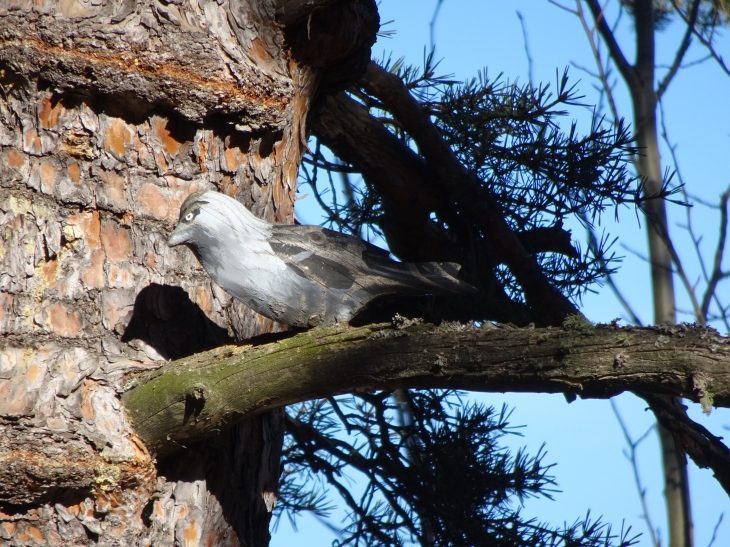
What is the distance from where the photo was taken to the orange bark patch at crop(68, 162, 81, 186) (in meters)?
1.73

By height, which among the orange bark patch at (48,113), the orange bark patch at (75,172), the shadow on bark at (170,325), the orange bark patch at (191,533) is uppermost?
the orange bark patch at (48,113)

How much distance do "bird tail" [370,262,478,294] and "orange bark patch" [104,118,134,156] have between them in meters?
0.79

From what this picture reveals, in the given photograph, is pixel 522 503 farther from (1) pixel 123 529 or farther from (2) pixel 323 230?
(1) pixel 123 529

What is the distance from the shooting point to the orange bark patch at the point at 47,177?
5.57ft

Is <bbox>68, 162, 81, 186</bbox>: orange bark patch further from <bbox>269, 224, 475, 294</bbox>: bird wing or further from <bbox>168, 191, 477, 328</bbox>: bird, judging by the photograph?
<bbox>269, 224, 475, 294</bbox>: bird wing

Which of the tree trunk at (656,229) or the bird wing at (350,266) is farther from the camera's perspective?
the tree trunk at (656,229)

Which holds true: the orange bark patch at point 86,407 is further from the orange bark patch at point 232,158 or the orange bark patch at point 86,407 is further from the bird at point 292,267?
the orange bark patch at point 232,158

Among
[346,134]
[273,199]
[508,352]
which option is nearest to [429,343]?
[508,352]

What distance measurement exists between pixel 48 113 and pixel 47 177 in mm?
161

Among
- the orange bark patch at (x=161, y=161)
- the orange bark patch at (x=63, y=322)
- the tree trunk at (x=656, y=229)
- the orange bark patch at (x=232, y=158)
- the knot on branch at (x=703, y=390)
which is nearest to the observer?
the knot on branch at (x=703, y=390)

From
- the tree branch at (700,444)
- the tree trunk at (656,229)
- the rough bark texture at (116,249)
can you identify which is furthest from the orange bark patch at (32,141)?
A: the tree trunk at (656,229)

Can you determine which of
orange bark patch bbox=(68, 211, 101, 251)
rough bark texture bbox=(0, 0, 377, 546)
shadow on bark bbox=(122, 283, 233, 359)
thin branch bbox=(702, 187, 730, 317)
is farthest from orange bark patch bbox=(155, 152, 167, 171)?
thin branch bbox=(702, 187, 730, 317)

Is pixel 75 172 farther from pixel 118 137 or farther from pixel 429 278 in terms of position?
pixel 429 278

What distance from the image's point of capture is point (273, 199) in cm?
210
